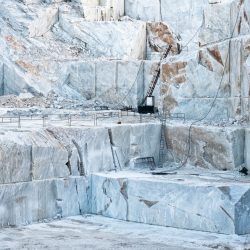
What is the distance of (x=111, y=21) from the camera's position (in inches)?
1626

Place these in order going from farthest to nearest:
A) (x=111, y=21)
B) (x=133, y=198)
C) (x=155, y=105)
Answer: (x=111, y=21) → (x=155, y=105) → (x=133, y=198)

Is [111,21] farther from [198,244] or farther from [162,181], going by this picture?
[198,244]

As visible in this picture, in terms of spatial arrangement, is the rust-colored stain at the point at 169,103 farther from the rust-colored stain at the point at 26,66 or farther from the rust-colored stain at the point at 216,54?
the rust-colored stain at the point at 26,66

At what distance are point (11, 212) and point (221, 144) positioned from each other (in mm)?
7357

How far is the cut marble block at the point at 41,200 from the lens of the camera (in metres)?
18.9

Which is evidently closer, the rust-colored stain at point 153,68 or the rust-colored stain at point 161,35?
the rust-colored stain at point 153,68

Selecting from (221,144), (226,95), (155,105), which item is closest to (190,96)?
(226,95)

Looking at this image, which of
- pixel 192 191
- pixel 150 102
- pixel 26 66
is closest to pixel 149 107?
pixel 150 102

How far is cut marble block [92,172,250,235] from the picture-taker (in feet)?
59.5

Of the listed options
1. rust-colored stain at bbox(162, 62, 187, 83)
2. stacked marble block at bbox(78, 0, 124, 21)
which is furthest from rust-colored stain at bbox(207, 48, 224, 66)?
stacked marble block at bbox(78, 0, 124, 21)

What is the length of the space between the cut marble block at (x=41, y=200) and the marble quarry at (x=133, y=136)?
3cm

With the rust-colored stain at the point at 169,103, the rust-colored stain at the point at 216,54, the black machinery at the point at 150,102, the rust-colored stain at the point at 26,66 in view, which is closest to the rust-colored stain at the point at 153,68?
the black machinery at the point at 150,102

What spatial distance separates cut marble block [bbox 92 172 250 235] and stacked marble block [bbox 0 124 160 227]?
75 centimetres

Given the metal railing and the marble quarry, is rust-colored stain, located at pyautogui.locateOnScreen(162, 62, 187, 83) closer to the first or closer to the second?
the marble quarry
